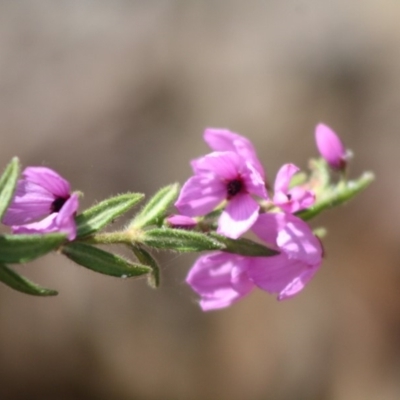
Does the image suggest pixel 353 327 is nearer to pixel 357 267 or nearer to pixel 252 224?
pixel 357 267

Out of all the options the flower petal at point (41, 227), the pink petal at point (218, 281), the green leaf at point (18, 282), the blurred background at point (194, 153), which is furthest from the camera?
the blurred background at point (194, 153)

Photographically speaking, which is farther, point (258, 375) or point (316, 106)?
point (316, 106)

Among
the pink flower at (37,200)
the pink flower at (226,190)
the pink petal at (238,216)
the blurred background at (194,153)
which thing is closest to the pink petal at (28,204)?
the pink flower at (37,200)

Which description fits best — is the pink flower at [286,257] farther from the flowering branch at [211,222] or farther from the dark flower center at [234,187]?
the dark flower center at [234,187]

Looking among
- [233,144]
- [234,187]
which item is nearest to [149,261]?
[234,187]

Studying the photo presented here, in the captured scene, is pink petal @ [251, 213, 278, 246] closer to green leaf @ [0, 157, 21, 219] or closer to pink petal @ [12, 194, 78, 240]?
pink petal @ [12, 194, 78, 240]

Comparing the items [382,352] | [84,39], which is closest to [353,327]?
[382,352]

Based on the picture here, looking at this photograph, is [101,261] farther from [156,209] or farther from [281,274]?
[281,274]
